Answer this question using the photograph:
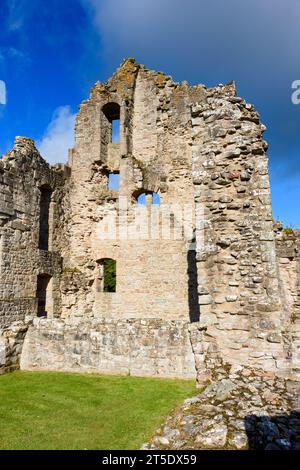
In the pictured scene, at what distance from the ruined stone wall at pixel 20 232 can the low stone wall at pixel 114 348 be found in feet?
6.11

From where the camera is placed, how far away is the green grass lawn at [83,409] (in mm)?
4246

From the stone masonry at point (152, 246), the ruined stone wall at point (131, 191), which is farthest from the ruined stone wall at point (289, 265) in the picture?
the ruined stone wall at point (131, 191)

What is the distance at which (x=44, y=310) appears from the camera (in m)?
12.7

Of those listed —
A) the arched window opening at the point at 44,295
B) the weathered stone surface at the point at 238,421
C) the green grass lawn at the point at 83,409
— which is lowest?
the green grass lawn at the point at 83,409

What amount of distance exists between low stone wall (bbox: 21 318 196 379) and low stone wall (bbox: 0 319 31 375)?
213 mm

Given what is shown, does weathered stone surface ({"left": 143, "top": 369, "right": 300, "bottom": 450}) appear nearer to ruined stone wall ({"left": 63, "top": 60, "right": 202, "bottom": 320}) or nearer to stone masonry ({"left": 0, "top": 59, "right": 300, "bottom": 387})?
stone masonry ({"left": 0, "top": 59, "right": 300, "bottom": 387})

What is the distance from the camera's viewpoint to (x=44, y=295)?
499 inches

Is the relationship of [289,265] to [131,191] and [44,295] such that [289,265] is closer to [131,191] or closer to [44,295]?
[131,191]

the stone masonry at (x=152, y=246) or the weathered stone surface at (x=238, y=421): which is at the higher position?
the stone masonry at (x=152, y=246)

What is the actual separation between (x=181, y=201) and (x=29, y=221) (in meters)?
5.96

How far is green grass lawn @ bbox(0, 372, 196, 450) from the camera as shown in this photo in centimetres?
425

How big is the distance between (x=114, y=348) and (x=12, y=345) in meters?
2.95

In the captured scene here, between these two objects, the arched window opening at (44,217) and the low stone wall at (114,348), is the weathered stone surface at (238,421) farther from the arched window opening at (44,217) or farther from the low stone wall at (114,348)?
the arched window opening at (44,217)
